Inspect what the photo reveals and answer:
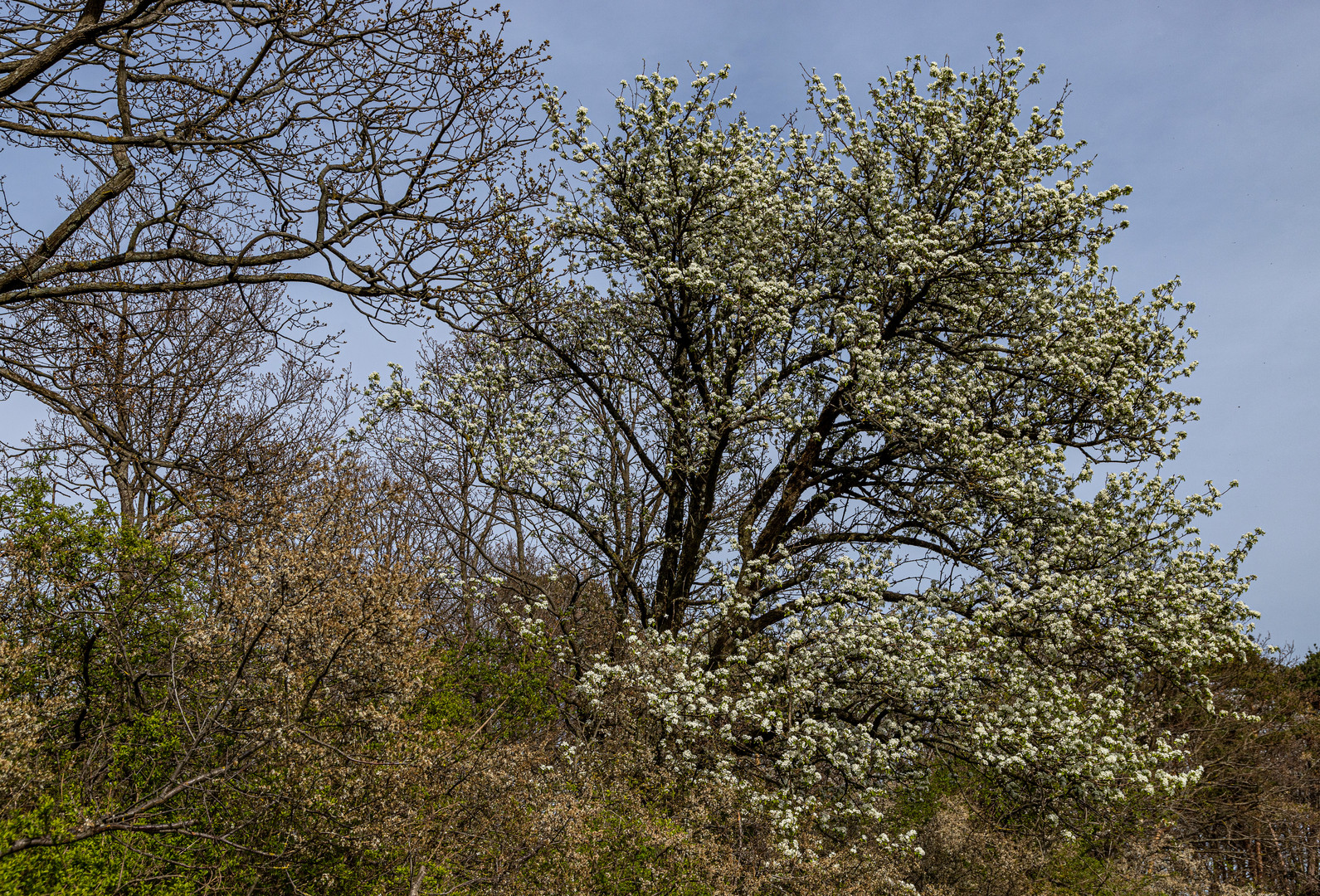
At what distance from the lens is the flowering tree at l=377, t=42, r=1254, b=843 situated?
1023 cm

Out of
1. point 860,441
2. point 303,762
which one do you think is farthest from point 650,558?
point 303,762

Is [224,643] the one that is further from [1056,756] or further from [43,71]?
[1056,756]

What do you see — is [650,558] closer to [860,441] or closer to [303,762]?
[860,441]

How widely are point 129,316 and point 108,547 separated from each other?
1194 cm

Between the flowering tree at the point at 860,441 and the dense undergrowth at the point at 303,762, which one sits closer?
the dense undergrowth at the point at 303,762

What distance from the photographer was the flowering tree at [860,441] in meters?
10.2

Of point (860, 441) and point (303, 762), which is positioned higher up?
point (860, 441)

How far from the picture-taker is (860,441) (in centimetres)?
1323

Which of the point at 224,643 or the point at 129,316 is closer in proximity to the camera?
the point at 224,643

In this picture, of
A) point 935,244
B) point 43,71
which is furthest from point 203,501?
point 935,244

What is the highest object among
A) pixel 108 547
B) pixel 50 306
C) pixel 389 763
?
pixel 50 306

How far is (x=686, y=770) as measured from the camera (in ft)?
34.4

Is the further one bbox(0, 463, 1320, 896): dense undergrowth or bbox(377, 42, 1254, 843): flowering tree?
bbox(377, 42, 1254, 843): flowering tree

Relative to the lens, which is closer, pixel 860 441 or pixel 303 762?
pixel 303 762
